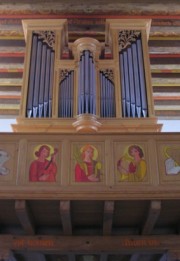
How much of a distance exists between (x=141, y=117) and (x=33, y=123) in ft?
6.81

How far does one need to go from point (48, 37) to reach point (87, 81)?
161 centimetres

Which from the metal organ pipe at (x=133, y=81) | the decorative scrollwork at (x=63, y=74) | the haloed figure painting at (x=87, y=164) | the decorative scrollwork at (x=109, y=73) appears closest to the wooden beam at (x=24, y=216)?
the haloed figure painting at (x=87, y=164)

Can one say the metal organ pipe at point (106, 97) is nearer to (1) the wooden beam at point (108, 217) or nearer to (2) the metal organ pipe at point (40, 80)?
(2) the metal organ pipe at point (40, 80)

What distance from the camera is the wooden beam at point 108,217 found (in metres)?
6.71

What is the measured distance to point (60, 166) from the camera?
691 centimetres

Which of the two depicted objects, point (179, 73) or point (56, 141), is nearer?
point (56, 141)

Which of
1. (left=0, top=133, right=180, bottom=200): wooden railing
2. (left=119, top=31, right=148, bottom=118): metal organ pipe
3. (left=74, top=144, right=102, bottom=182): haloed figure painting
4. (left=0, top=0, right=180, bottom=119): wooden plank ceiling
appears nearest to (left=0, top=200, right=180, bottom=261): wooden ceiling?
(left=0, top=133, right=180, bottom=200): wooden railing

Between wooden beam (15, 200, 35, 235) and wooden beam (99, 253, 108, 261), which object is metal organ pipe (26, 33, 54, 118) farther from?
wooden beam (99, 253, 108, 261)

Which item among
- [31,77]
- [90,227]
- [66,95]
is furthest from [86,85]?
[90,227]

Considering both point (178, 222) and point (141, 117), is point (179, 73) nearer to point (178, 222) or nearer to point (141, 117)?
point (141, 117)

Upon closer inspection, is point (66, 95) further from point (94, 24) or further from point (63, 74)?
point (94, 24)

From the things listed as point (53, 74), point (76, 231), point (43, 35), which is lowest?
point (76, 231)

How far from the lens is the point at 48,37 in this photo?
31.1 feet

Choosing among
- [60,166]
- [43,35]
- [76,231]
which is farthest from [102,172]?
[43,35]
